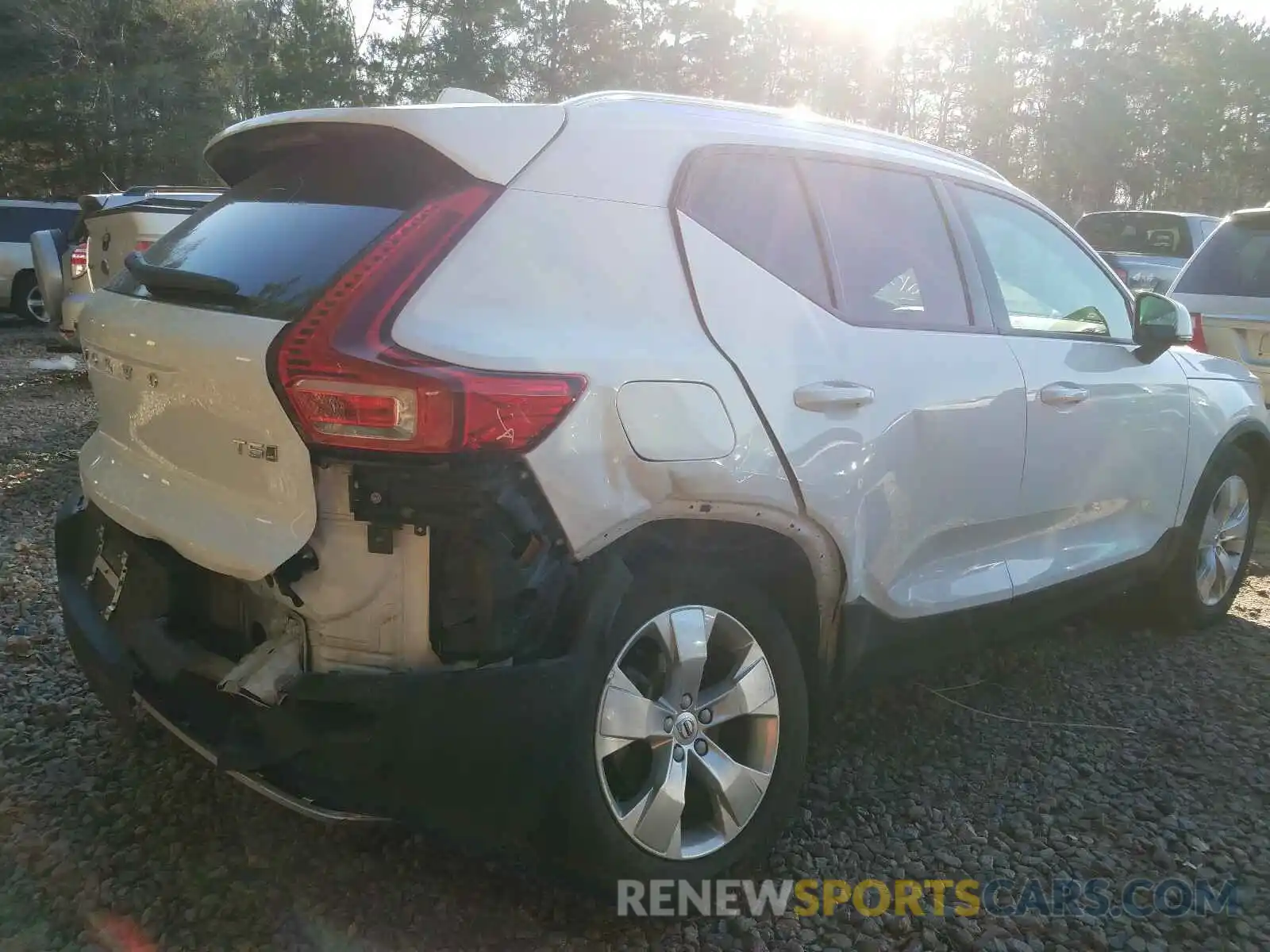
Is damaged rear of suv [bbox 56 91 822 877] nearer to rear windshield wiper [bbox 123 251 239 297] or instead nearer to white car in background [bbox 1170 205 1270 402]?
rear windshield wiper [bbox 123 251 239 297]

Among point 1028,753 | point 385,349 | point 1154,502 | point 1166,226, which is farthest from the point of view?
point 1166,226

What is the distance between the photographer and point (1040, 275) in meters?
3.61

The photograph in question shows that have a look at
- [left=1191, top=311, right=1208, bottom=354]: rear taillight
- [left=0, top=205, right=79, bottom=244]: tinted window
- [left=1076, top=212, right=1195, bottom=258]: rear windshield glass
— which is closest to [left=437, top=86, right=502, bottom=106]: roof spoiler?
[left=1191, top=311, right=1208, bottom=354]: rear taillight

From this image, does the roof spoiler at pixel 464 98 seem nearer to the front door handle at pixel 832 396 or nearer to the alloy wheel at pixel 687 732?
the front door handle at pixel 832 396

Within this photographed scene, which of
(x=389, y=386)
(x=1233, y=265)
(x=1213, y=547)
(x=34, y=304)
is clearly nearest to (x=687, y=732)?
(x=389, y=386)

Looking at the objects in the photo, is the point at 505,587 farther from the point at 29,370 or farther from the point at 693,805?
the point at 29,370

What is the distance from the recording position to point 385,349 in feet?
6.42

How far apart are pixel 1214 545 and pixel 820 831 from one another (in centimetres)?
260

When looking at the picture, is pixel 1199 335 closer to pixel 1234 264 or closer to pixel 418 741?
pixel 1234 264

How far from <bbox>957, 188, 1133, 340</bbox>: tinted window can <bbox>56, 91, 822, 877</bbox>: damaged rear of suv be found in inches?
54.7

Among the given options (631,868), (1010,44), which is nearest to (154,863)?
(631,868)

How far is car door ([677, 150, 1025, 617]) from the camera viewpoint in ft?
8.18

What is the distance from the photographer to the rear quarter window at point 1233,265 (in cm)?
650

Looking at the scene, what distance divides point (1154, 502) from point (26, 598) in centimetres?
434
